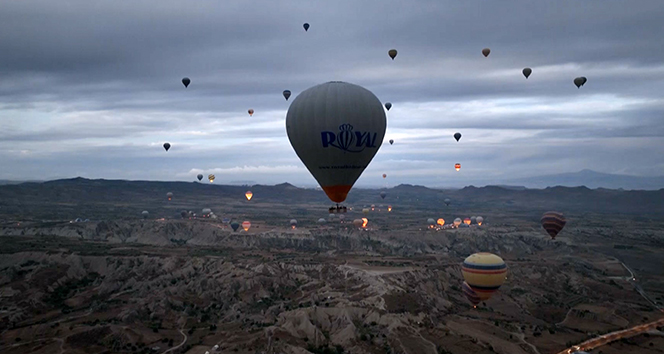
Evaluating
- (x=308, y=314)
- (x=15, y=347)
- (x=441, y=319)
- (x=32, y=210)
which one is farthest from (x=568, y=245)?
(x=32, y=210)

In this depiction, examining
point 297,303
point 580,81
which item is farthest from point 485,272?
point 580,81

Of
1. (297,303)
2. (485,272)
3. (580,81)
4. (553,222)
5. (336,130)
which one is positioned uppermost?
(580,81)

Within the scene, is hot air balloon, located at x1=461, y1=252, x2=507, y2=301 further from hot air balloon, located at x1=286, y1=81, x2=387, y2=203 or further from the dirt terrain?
hot air balloon, located at x1=286, y1=81, x2=387, y2=203

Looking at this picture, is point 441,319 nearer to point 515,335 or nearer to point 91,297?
point 515,335

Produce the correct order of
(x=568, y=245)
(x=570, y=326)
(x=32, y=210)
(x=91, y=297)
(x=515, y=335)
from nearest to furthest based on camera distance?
(x=515, y=335)
(x=570, y=326)
(x=91, y=297)
(x=568, y=245)
(x=32, y=210)

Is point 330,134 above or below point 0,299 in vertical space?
above

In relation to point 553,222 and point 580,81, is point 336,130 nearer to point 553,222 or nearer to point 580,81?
point 580,81

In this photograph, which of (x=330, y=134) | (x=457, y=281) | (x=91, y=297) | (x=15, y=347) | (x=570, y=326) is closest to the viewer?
(x=330, y=134)

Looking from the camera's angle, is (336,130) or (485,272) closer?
(336,130)
